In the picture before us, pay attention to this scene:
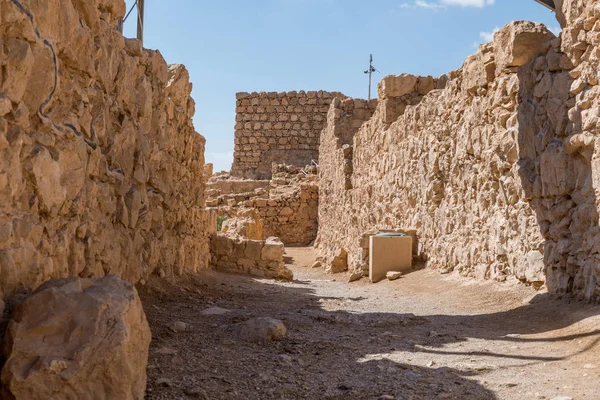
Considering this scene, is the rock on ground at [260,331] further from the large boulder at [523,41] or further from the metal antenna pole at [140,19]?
the large boulder at [523,41]

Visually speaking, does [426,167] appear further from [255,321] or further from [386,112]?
[255,321]

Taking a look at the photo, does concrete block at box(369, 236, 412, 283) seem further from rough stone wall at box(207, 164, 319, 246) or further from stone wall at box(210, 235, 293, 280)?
rough stone wall at box(207, 164, 319, 246)

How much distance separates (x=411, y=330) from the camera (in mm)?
4703

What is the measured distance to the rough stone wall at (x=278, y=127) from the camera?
70.9 feet

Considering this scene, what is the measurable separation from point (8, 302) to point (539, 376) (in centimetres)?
275

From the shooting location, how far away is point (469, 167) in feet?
23.6

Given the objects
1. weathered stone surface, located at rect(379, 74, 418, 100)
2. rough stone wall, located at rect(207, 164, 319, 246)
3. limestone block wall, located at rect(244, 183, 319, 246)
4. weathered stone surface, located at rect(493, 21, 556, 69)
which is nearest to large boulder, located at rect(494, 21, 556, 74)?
weathered stone surface, located at rect(493, 21, 556, 69)

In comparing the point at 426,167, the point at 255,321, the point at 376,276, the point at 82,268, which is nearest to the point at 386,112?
the point at 426,167

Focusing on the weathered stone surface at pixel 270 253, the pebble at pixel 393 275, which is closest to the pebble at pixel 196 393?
the pebble at pixel 393 275

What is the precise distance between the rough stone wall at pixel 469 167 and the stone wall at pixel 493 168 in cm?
1

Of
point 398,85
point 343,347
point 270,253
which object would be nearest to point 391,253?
point 270,253

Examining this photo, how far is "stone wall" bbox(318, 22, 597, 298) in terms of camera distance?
517 cm

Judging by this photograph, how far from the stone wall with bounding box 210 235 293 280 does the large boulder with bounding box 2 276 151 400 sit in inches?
265

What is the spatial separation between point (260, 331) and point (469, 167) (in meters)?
4.29
